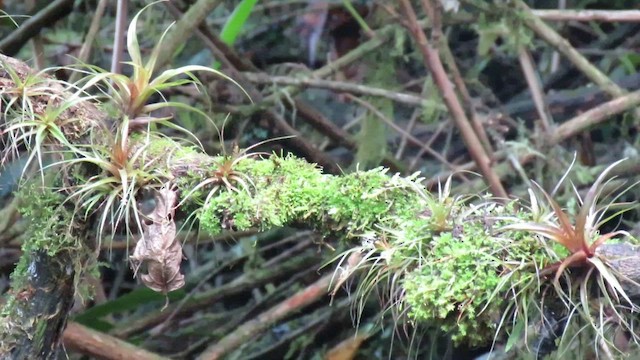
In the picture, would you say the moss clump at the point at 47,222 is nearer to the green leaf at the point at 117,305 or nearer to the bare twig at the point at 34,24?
the green leaf at the point at 117,305

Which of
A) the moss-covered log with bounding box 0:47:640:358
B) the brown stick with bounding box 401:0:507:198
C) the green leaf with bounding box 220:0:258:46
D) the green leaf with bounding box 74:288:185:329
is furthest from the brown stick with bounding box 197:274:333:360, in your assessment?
the moss-covered log with bounding box 0:47:640:358

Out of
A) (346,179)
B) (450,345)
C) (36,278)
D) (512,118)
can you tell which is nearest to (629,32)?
(512,118)

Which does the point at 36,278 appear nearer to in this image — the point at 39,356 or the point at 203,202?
the point at 39,356

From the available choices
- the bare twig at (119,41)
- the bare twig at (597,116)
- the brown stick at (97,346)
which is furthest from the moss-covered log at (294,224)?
the bare twig at (597,116)

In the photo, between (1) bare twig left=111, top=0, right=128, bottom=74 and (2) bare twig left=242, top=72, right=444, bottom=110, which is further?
(2) bare twig left=242, top=72, right=444, bottom=110

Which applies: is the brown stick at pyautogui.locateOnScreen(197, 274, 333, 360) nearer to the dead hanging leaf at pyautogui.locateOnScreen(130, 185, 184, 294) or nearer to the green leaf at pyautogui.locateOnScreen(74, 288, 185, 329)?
the green leaf at pyautogui.locateOnScreen(74, 288, 185, 329)

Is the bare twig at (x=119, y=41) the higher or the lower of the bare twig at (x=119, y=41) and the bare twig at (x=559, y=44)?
the higher

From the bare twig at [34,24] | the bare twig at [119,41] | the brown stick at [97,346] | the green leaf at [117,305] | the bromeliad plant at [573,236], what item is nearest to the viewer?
the bromeliad plant at [573,236]
